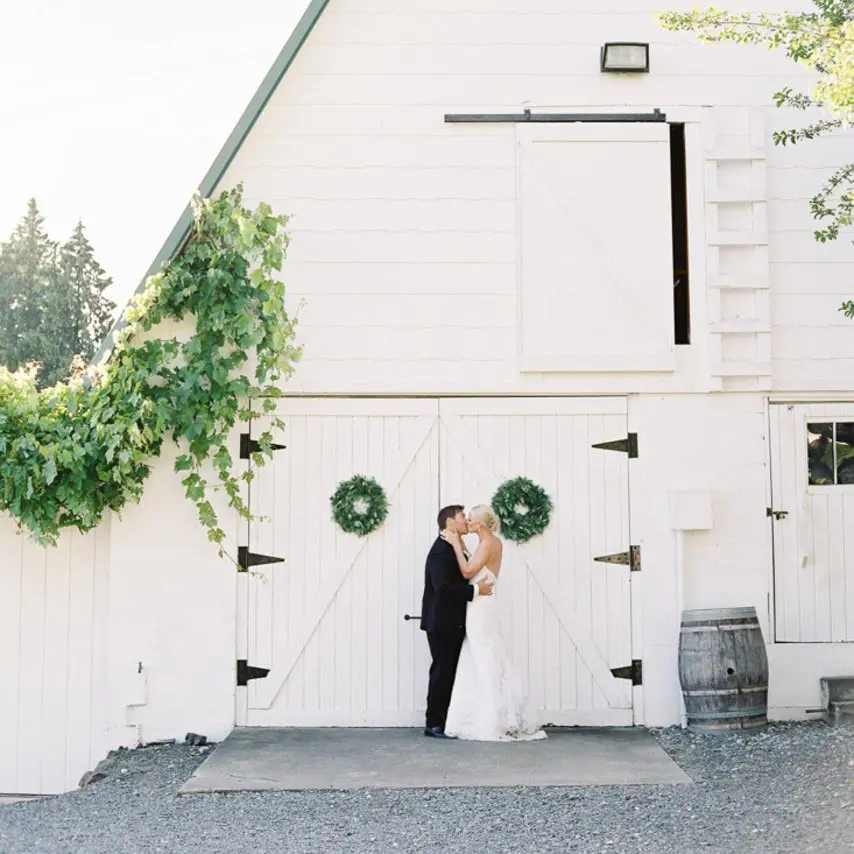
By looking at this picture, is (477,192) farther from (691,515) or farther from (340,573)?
(340,573)

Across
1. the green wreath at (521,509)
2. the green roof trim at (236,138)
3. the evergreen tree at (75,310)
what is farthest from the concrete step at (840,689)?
the evergreen tree at (75,310)

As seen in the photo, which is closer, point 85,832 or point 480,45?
point 85,832

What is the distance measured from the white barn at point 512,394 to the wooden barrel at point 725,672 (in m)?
0.36

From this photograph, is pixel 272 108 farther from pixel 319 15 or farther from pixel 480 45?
pixel 480 45

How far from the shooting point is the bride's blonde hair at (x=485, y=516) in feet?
26.4

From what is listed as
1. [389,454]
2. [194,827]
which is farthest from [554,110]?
[194,827]

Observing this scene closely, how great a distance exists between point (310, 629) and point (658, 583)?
2.59m

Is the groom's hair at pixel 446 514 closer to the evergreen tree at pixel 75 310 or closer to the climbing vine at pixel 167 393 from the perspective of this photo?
the climbing vine at pixel 167 393

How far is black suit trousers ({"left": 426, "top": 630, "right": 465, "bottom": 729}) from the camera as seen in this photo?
316 inches

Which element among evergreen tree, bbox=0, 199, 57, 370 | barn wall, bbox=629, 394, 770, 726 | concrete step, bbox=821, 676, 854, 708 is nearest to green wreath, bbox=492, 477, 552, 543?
barn wall, bbox=629, 394, 770, 726

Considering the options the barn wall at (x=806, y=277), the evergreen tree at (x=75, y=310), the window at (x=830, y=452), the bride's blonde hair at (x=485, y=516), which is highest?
the evergreen tree at (x=75, y=310)

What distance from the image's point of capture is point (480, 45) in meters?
8.76

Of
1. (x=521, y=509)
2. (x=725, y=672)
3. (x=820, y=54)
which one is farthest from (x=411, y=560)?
(x=820, y=54)

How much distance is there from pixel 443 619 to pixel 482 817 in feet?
6.24
